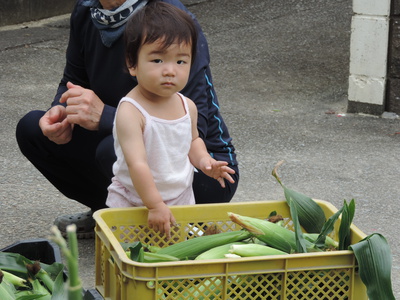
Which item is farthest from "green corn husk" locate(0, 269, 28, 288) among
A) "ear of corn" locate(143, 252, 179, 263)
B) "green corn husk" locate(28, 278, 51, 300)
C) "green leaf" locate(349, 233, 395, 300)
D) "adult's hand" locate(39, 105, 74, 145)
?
"green leaf" locate(349, 233, 395, 300)

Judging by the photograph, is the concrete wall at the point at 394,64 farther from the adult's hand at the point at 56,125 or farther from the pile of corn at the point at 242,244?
the pile of corn at the point at 242,244

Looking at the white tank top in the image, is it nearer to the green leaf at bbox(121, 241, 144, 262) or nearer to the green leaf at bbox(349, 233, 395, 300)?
the green leaf at bbox(121, 241, 144, 262)

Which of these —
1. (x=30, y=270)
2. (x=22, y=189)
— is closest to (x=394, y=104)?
(x=22, y=189)

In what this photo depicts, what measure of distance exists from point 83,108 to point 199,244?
789mm

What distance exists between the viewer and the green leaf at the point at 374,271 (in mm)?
2076

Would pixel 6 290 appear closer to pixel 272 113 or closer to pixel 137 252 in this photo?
pixel 137 252

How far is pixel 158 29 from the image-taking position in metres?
2.44

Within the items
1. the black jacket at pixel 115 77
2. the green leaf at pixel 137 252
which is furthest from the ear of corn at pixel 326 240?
the black jacket at pixel 115 77

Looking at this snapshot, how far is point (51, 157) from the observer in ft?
10.4

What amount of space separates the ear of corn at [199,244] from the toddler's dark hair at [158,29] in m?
0.60

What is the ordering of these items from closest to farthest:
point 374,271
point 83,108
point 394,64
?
point 374,271 → point 83,108 → point 394,64

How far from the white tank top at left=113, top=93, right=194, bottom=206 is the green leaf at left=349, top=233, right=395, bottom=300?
740mm

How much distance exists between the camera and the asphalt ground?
12.7 feet

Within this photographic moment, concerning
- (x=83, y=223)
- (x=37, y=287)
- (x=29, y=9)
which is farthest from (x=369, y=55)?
(x=29, y=9)
